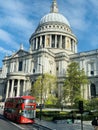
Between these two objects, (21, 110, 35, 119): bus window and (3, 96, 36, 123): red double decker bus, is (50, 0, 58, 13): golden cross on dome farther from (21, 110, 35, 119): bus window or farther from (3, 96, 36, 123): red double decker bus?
(21, 110, 35, 119): bus window

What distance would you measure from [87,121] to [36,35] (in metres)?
63.7

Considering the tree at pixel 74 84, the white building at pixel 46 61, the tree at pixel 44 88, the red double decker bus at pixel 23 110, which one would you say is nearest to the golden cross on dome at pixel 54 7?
the white building at pixel 46 61

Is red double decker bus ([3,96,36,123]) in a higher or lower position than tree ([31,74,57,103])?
lower

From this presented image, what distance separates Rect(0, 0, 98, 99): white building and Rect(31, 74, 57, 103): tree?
4.78 meters

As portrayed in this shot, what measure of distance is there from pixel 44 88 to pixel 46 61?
1435cm

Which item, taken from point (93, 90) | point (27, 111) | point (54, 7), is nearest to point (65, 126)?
point (27, 111)

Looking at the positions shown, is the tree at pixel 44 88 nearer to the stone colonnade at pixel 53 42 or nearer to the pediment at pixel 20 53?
the pediment at pixel 20 53

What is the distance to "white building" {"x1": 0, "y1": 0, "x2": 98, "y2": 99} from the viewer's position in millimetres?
62125

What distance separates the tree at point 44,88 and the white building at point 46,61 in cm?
478

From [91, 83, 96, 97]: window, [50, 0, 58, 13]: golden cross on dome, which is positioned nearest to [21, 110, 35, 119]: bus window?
[91, 83, 96, 97]: window

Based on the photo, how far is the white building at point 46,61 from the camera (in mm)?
62125

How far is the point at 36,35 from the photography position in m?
85.6

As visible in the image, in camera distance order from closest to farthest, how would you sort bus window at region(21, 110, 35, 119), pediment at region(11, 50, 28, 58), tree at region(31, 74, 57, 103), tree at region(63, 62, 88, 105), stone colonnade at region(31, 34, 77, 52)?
1. bus window at region(21, 110, 35, 119)
2. tree at region(63, 62, 88, 105)
3. tree at region(31, 74, 57, 103)
4. pediment at region(11, 50, 28, 58)
5. stone colonnade at region(31, 34, 77, 52)

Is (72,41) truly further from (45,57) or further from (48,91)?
(48,91)
